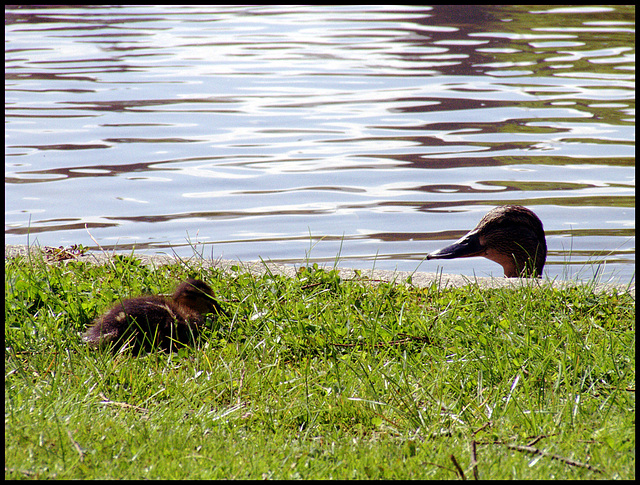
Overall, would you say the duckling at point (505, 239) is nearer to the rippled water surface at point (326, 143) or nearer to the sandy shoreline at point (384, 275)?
the rippled water surface at point (326, 143)

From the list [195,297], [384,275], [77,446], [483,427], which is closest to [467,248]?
[384,275]

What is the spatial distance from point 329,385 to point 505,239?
364 centimetres

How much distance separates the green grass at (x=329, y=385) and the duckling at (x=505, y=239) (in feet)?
5.46

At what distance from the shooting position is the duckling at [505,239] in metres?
7.11

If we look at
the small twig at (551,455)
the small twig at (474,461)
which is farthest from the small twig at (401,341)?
the small twig at (474,461)

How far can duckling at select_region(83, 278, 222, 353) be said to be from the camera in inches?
178

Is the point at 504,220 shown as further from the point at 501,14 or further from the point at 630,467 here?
the point at 501,14

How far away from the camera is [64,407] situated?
3.42 m

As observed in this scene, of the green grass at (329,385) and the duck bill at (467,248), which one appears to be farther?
the duck bill at (467,248)

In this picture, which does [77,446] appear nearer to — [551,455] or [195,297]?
[551,455]

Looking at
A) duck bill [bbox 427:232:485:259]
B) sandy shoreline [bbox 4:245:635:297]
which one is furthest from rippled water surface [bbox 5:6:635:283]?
duck bill [bbox 427:232:485:259]

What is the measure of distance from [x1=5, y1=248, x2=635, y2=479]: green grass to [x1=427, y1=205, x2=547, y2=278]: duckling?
1665 mm

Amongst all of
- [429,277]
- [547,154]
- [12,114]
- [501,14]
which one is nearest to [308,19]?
[501,14]

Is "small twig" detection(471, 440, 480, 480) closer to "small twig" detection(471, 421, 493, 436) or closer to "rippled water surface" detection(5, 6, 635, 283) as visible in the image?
"small twig" detection(471, 421, 493, 436)
